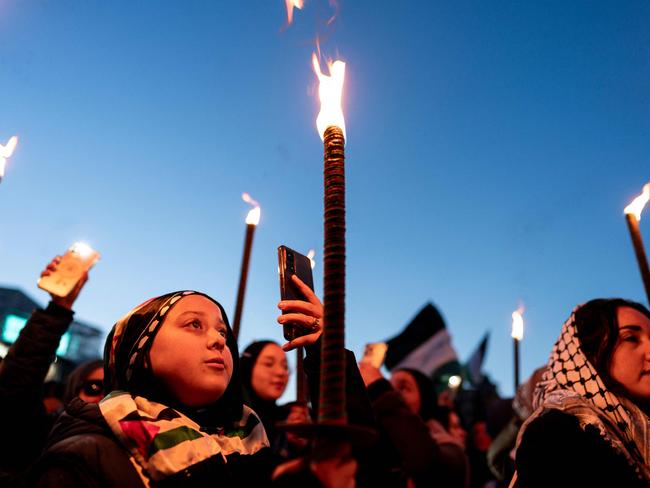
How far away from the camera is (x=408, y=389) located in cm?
569

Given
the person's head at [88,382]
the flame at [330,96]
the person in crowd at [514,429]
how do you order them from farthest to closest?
the person in crowd at [514,429]
the person's head at [88,382]
the flame at [330,96]

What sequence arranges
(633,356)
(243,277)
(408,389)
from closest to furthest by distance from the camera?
(633,356), (243,277), (408,389)

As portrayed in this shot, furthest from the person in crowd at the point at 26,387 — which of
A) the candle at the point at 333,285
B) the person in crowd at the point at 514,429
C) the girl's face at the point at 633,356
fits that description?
the person in crowd at the point at 514,429

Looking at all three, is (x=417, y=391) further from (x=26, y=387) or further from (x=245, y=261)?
(x=26, y=387)

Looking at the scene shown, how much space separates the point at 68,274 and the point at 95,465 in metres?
2.25

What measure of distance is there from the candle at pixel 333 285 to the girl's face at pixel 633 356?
8.75ft

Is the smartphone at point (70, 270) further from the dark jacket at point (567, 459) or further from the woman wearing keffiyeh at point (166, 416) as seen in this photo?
→ the dark jacket at point (567, 459)

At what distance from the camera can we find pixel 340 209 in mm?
1153

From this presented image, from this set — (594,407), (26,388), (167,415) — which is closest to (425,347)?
(594,407)

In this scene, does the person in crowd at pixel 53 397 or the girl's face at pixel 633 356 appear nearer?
the girl's face at pixel 633 356

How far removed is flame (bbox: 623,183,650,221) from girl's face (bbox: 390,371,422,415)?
284 centimetres

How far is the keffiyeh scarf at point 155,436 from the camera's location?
196 cm

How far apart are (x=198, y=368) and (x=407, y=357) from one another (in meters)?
10.4

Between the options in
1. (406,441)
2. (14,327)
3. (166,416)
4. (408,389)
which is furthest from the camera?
(14,327)
